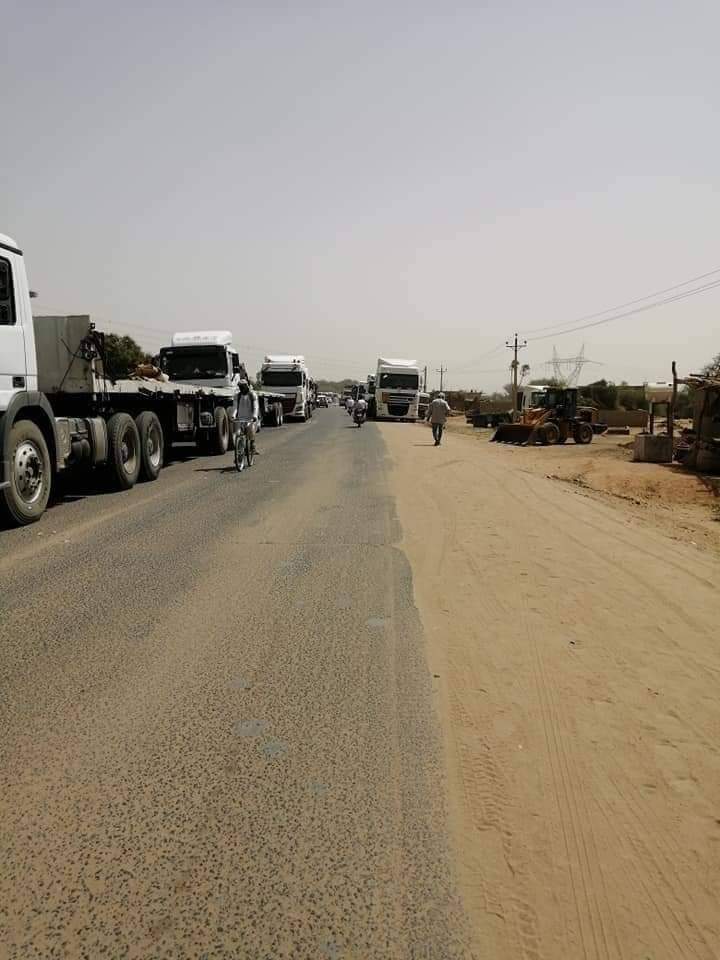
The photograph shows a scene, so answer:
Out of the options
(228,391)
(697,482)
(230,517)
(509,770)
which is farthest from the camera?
(228,391)

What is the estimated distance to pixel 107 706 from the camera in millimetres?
3516

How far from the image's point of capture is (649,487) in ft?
47.0

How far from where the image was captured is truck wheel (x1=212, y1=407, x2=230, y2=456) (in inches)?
667

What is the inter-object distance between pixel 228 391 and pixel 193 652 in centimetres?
1388

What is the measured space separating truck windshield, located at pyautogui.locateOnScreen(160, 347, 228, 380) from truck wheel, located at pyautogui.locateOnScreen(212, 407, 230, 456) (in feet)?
4.85

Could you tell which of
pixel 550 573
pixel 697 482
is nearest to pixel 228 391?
pixel 697 482

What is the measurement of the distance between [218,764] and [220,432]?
14.7 meters

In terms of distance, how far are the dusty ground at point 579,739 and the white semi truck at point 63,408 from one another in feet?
14.8

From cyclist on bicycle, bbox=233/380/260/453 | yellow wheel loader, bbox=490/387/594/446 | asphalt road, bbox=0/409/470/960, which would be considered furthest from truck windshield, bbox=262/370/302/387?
asphalt road, bbox=0/409/470/960

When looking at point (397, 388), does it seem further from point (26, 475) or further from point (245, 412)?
point (26, 475)

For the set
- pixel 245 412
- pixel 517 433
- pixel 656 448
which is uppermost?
pixel 245 412

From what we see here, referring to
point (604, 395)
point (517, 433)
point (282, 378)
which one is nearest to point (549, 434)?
point (517, 433)

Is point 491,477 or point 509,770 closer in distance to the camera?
point 509,770

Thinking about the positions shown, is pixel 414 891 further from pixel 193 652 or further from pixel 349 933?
pixel 193 652
